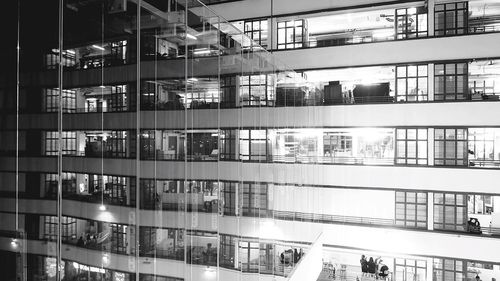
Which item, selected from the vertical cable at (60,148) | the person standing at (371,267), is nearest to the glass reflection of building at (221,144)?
the vertical cable at (60,148)

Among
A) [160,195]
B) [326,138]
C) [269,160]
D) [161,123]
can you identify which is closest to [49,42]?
[161,123]

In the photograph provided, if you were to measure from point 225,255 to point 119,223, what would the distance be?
10.8ft

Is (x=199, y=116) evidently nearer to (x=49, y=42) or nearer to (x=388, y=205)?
(x=49, y=42)

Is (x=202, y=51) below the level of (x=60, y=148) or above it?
above

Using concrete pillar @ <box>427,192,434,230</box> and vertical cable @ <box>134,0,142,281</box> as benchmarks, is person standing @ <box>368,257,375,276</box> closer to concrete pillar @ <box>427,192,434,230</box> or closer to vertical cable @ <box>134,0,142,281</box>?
concrete pillar @ <box>427,192,434,230</box>

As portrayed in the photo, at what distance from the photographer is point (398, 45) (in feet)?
59.7

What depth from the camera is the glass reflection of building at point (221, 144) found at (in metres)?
4.19

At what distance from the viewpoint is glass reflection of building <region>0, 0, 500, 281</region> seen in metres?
4.19

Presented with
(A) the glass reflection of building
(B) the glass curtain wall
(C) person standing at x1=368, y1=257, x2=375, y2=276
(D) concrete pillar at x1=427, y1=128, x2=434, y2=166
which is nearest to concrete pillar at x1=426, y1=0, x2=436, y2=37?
(A) the glass reflection of building

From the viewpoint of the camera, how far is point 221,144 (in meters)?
7.85

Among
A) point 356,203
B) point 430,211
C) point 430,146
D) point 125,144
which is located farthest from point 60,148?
point 356,203

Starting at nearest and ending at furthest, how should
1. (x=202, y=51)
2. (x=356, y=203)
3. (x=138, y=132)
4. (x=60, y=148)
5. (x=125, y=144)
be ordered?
(x=60, y=148) → (x=125, y=144) → (x=138, y=132) → (x=202, y=51) → (x=356, y=203)

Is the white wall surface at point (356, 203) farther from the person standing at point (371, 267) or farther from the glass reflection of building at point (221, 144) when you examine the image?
the person standing at point (371, 267)

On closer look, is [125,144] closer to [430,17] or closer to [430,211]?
[430,211]
